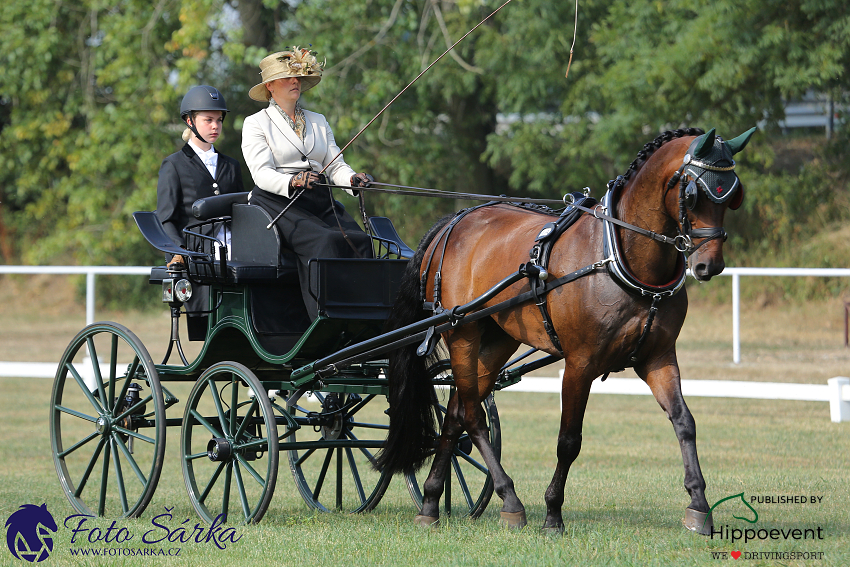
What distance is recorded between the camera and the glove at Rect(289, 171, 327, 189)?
5.51 metres

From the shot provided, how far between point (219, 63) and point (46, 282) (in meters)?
7.24

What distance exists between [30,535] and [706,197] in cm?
333

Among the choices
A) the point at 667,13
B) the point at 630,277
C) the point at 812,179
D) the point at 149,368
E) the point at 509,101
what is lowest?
the point at 149,368

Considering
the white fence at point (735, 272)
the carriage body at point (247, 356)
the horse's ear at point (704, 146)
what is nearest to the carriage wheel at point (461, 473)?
the carriage body at point (247, 356)

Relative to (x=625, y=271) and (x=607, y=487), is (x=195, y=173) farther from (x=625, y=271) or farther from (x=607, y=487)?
(x=607, y=487)

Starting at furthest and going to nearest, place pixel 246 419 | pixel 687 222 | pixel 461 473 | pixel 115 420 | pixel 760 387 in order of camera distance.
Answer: pixel 760 387 → pixel 461 473 → pixel 115 420 → pixel 246 419 → pixel 687 222

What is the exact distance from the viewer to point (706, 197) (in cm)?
441

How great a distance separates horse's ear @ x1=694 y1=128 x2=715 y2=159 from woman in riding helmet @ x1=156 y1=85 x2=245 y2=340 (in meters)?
3.11

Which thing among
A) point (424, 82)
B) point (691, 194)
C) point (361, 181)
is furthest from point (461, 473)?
point (424, 82)

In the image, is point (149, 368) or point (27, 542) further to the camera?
point (149, 368)

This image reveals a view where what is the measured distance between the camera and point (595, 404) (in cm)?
1155

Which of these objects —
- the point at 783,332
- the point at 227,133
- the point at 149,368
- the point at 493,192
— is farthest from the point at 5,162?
the point at 149,368

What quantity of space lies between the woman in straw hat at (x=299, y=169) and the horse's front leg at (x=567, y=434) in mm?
1463

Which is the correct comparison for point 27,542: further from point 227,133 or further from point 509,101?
point 227,133
